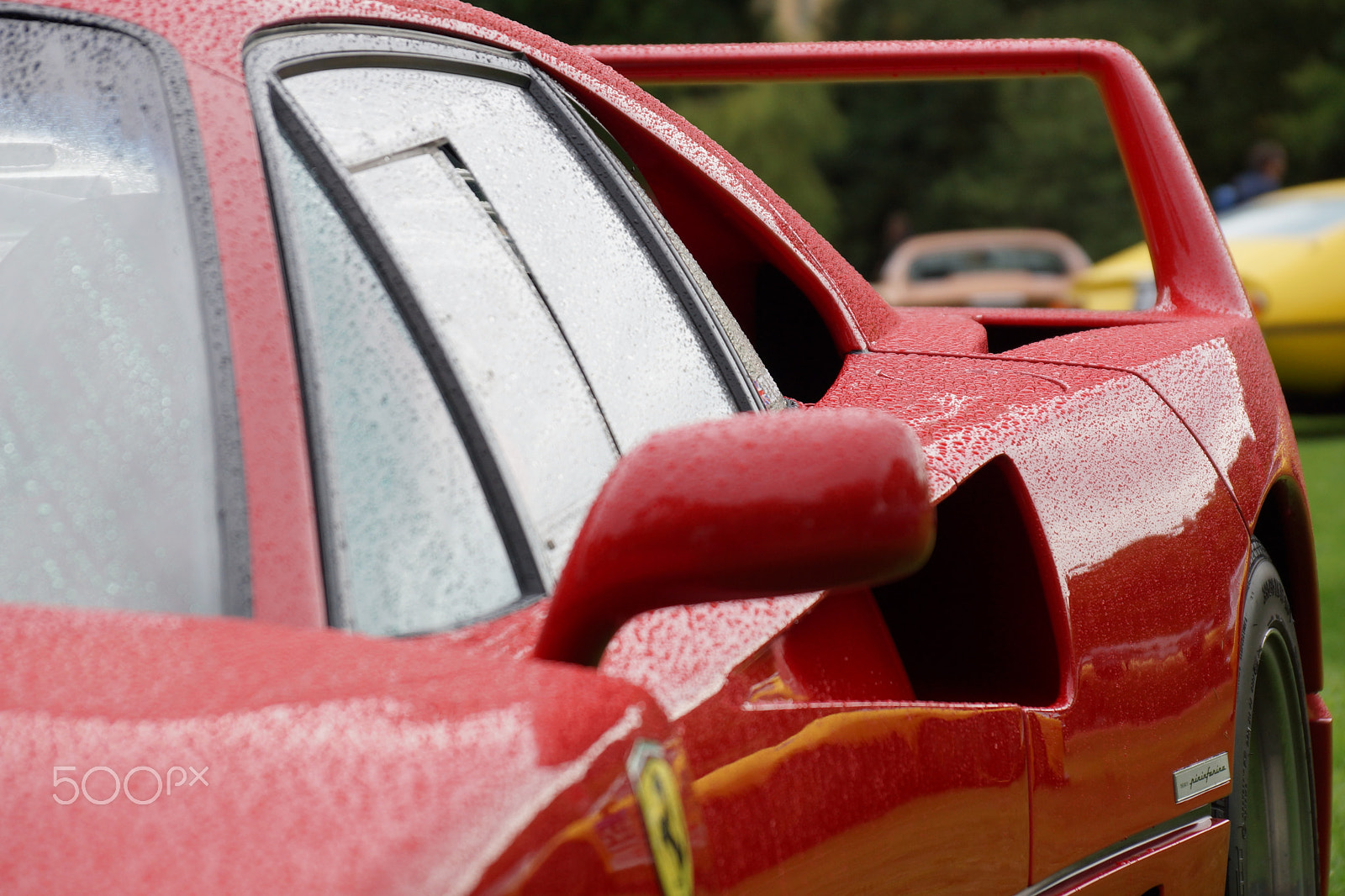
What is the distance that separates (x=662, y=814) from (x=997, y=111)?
47.4 m

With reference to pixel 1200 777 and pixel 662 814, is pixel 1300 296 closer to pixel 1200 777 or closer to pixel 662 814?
pixel 1200 777

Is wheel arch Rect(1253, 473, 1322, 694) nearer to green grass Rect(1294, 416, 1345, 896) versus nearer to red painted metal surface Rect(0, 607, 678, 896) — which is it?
green grass Rect(1294, 416, 1345, 896)

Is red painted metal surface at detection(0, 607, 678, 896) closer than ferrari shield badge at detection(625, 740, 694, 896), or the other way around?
red painted metal surface at detection(0, 607, 678, 896)

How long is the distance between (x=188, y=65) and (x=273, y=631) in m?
0.48

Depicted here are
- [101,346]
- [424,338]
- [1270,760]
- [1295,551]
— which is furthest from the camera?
[1295,551]

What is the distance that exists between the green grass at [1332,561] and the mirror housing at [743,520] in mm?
2675

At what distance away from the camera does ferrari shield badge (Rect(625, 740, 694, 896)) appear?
96cm

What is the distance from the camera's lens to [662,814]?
98 centimetres

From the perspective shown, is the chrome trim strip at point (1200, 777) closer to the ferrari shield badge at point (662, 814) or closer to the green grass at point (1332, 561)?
the ferrari shield badge at point (662, 814)

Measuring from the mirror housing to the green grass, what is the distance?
8.78 ft

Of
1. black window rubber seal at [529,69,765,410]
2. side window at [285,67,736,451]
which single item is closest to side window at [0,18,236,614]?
side window at [285,67,736,451]

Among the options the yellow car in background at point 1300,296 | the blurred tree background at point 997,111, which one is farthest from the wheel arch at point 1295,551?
the blurred tree background at point 997,111

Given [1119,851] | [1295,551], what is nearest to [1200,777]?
[1119,851]

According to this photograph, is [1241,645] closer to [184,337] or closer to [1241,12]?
[184,337]
